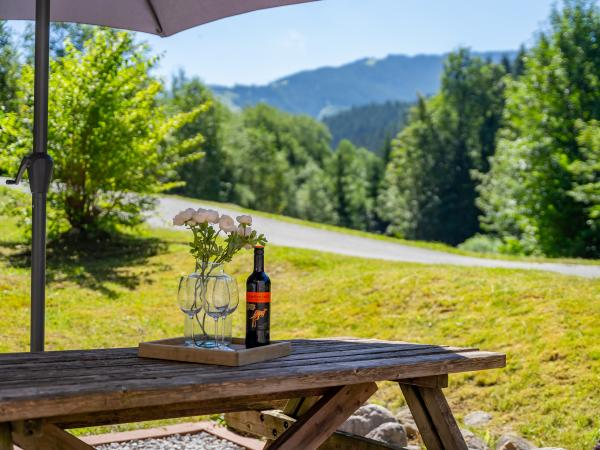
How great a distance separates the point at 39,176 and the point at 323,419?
1628 mm

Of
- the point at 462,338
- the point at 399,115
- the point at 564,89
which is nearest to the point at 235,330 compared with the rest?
the point at 462,338

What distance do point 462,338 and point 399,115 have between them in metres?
106

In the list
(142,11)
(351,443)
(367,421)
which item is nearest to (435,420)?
(351,443)

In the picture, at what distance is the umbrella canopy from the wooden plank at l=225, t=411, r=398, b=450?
168cm

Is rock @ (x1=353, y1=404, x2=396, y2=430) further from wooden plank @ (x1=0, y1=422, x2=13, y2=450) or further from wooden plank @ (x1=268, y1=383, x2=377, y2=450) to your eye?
wooden plank @ (x1=0, y1=422, x2=13, y2=450)

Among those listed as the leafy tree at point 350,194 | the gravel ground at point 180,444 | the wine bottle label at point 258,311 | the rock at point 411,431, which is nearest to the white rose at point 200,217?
the wine bottle label at point 258,311

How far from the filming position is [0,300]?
747 centimetres

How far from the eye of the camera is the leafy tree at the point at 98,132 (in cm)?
946

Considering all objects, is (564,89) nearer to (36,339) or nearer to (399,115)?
(36,339)

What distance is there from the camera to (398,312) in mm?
6801

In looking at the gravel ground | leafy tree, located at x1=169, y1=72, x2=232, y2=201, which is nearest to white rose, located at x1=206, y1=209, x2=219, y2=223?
the gravel ground

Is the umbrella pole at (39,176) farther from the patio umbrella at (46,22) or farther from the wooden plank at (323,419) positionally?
the wooden plank at (323,419)

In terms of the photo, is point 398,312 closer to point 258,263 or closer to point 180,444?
point 180,444

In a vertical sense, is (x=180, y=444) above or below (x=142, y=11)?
below
